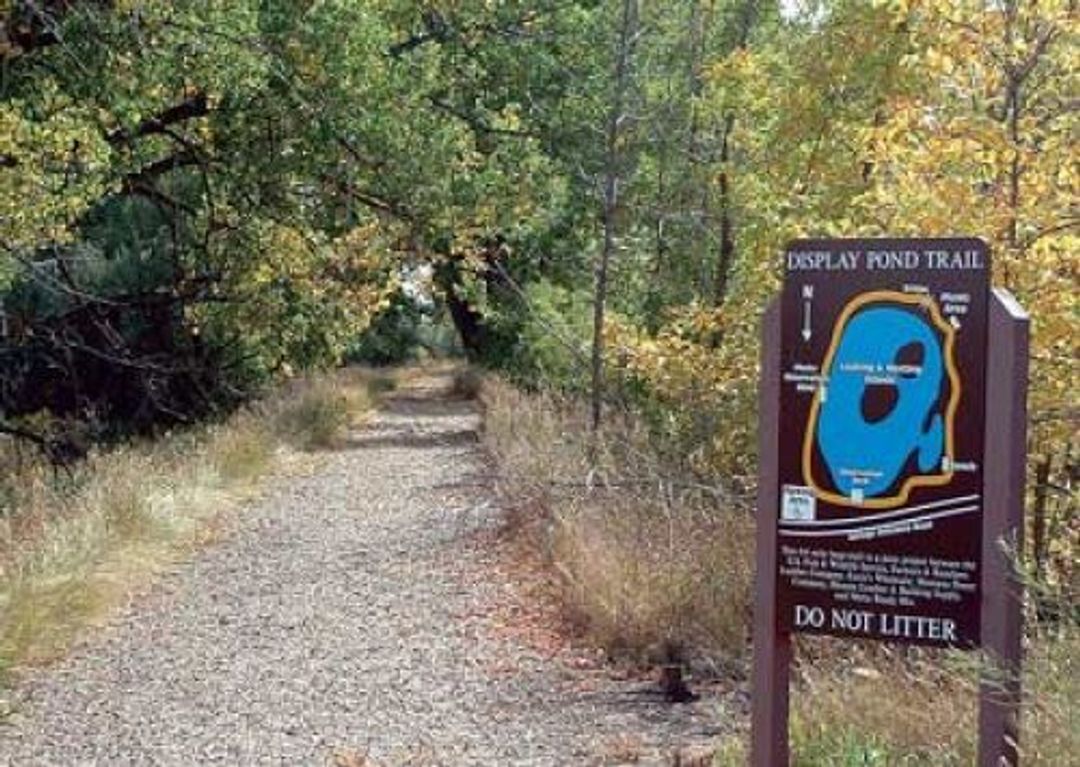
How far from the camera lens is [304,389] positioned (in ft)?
91.9

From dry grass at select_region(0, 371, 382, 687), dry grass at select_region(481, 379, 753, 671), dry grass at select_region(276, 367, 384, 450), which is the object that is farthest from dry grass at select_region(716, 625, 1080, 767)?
dry grass at select_region(276, 367, 384, 450)

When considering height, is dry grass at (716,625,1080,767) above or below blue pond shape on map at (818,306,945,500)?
below

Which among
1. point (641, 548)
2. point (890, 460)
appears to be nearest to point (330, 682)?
point (641, 548)

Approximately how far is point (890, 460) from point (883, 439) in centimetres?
7

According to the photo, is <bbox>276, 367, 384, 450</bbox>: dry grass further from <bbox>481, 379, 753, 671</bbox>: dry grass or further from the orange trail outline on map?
the orange trail outline on map

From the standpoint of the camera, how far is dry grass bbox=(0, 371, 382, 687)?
9641 millimetres

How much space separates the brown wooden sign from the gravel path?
5.47ft

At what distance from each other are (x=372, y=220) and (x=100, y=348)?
19.7ft

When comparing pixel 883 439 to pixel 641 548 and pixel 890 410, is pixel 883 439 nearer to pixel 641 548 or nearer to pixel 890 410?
pixel 890 410

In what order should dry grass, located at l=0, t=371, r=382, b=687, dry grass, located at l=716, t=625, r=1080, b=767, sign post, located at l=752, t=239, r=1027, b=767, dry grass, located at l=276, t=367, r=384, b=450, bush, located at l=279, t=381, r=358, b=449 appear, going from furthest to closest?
dry grass, located at l=276, t=367, r=384, b=450 < bush, located at l=279, t=381, r=358, b=449 < dry grass, located at l=0, t=371, r=382, b=687 < dry grass, located at l=716, t=625, r=1080, b=767 < sign post, located at l=752, t=239, r=1027, b=767

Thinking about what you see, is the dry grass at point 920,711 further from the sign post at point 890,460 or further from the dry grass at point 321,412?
the dry grass at point 321,412

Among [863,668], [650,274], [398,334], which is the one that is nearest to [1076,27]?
[863,668]

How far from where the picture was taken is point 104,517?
12.4 metres

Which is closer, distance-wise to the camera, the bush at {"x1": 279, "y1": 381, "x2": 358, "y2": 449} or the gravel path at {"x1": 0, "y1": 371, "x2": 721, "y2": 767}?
the gravel path at {"x1": 0, "y1": 371, "x2": 721, "y2": 767}
